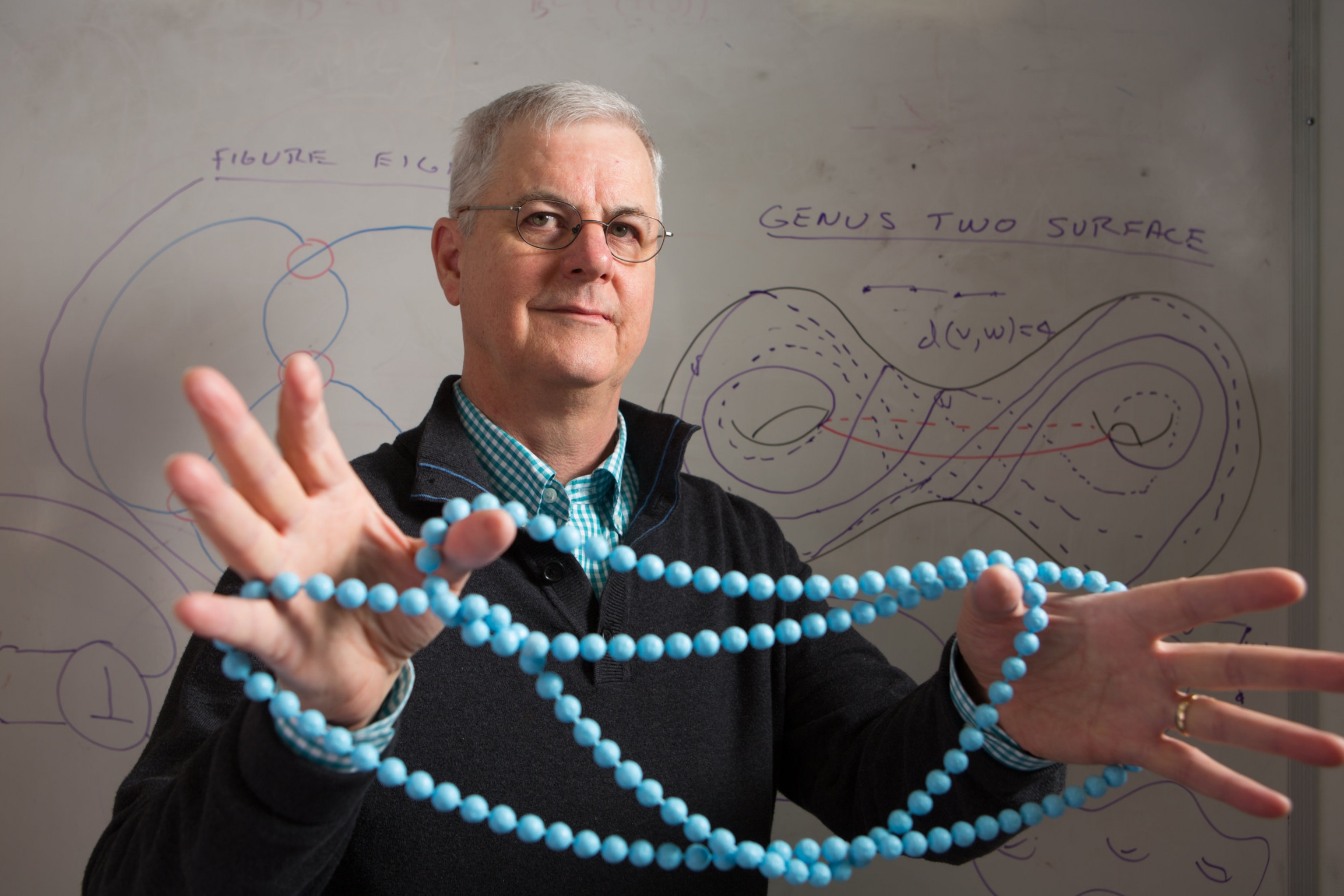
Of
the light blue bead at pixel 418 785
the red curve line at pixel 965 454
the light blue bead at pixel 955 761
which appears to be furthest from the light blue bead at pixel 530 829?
the red curve line at pixel 965 454

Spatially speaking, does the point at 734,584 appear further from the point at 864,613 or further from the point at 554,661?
the point at 554,661

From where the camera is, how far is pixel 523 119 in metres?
1.20

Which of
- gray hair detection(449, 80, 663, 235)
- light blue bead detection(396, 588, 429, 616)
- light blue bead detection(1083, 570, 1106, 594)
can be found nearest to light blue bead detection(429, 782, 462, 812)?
light blue bead detection(396, 588, 429, 616)

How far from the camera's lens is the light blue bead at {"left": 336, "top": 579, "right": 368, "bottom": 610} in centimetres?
63

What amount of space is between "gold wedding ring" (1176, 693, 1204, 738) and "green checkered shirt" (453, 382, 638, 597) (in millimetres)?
680

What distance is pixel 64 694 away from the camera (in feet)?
5.09

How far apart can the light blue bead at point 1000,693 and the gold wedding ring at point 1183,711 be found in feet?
0.49

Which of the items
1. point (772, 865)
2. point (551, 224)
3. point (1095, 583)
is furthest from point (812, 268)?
point (772, 865)

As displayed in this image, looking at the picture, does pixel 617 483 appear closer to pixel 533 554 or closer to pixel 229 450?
pixel 533 554

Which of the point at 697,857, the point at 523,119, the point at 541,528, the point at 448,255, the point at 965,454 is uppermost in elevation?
the point at 523,119

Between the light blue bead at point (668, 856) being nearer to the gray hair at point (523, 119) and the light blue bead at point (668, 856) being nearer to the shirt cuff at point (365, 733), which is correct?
the shirt cuff at point (365, 733)

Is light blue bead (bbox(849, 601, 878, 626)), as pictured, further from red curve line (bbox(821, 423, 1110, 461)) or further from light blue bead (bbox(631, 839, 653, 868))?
red curve line (bbox(821, 423, 1110, 461))

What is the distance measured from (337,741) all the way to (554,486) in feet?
1.86

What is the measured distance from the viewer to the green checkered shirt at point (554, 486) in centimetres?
117
